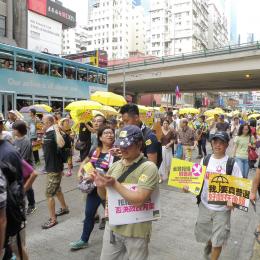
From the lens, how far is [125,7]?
114m

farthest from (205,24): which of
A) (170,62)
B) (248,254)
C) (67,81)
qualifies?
(248,254)

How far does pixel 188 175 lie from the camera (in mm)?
3834

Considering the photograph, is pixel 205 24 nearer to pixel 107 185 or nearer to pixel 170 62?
pixel 170 62

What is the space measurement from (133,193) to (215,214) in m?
1.49

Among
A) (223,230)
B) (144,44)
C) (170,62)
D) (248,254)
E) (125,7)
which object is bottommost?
(248,254)

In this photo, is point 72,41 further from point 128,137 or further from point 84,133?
point 128,137

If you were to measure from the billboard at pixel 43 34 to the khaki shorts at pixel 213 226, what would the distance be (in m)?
43.4

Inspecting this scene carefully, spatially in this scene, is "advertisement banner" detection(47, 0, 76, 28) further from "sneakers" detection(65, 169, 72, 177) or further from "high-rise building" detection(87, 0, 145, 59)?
"high-rise building" detection(87, 0, 145, 59)

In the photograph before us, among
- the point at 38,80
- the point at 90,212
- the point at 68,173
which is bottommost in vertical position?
the point at 68,173

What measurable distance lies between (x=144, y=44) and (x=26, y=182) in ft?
382

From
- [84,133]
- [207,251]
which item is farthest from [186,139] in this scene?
[207,251]

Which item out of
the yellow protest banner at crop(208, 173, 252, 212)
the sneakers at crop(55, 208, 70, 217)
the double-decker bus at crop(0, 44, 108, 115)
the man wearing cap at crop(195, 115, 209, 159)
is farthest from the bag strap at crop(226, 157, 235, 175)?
the double-decker bus at crop(0, 44, 108, 115)

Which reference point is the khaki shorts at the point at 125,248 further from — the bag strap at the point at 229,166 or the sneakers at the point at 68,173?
the sneakers at the point at 68,173

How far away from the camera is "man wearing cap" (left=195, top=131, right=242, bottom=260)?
12.1 ft
